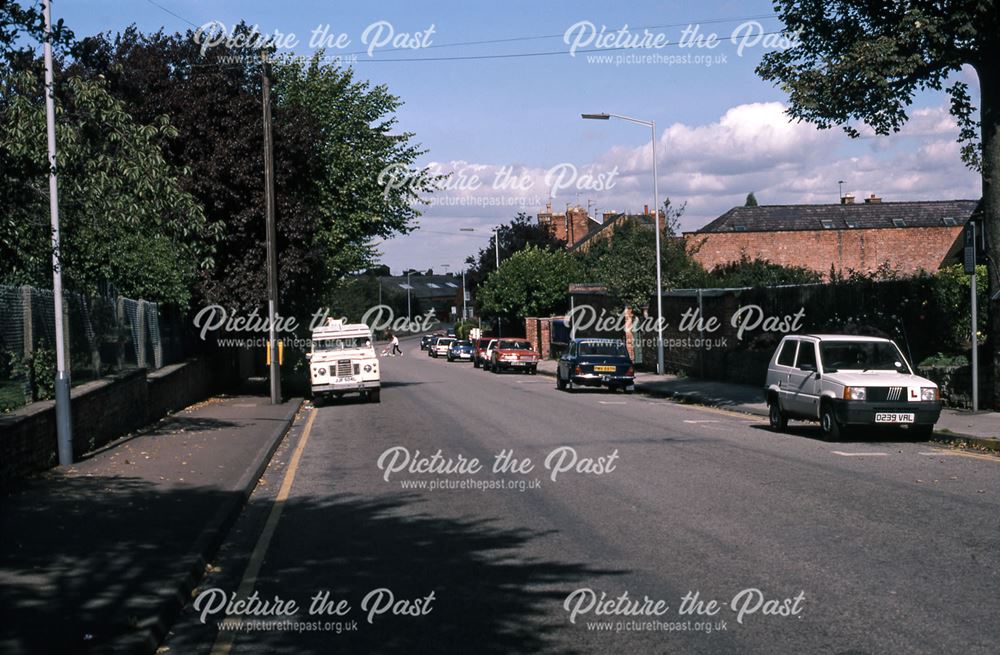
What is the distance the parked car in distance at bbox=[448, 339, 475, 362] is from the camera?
73.6 metres

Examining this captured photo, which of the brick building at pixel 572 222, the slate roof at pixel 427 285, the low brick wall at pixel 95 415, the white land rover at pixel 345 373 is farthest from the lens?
the slate roof at pixel 427 285

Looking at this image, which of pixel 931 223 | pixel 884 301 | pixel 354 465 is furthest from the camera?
pixel 931 223

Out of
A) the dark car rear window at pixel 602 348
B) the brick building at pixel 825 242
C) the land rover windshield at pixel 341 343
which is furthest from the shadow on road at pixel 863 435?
the brick building at pixel 825 242

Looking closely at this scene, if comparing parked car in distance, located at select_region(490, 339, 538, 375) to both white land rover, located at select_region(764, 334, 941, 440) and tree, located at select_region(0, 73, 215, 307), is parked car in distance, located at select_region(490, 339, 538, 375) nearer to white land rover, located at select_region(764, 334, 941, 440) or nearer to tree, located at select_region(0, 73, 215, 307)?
tree, located at select_region(0, 73, 215, 307)

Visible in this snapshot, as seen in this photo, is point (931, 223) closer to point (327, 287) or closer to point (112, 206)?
point (327, 287)

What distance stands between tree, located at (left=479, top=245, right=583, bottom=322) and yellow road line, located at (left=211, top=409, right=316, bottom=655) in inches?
2167

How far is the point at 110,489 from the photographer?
12164 mm

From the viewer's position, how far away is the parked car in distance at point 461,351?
73625 millimetres

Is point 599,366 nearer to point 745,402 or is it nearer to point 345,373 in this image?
point 745,402

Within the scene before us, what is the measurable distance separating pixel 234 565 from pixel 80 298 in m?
9.88

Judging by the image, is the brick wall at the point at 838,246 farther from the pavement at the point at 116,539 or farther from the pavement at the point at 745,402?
→ the pavement at the point at 116,539

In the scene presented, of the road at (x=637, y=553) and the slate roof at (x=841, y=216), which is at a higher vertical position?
the slate roof at (x=841, y=216)

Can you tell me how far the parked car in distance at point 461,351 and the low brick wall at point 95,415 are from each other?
46.1 metres

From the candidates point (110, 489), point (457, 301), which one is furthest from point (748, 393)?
point (457, 301)
